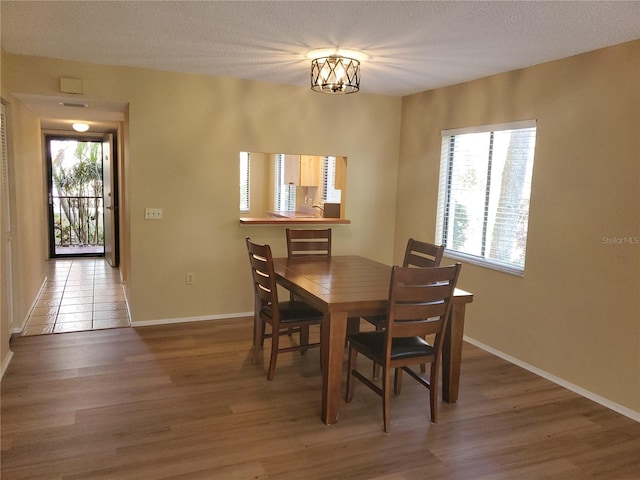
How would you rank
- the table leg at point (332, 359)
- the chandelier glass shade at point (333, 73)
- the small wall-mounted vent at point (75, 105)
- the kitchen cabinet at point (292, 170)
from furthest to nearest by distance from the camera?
1. the kitchen cabinet at point (292, 170)
2. the small wall-mounted vent at point (75, 105)
3. the chandelier glass shade at point (333, 73)
4. the table leg at point (332, 359)

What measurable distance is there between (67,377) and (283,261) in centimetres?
170

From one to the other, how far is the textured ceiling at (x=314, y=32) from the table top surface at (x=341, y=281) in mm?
1532

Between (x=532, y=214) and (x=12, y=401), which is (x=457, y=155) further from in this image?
(x=12, y=401)

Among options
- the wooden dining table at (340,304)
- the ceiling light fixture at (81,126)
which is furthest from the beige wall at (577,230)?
the ceiling light fixture at (81,126)

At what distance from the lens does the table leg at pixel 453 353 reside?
297 cm

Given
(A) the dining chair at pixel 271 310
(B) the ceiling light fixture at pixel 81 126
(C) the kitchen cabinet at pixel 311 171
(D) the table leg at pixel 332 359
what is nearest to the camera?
(D) the table leg at pixel 332 359

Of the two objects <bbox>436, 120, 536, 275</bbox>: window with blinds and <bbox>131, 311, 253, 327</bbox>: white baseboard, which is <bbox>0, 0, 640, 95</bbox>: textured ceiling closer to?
<bbox>436, 120, 536, 275</bbox>: window with blinds

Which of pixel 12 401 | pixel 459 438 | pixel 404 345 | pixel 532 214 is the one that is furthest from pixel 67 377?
pixel 532 214

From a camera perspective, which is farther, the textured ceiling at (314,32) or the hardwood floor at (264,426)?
the textured ceiling at (314,32)

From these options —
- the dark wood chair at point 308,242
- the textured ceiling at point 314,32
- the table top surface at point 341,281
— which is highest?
the textured ceiling at point 314,32

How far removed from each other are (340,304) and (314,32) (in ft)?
5.38

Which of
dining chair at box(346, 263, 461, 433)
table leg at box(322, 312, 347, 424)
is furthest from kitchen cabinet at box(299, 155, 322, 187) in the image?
table leg at box(322, 312, 347, 424)

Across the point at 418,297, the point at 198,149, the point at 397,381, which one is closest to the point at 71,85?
the point at 198,149

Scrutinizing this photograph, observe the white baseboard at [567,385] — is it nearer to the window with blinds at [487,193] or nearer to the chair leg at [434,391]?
the window with blinds at [487,193]
